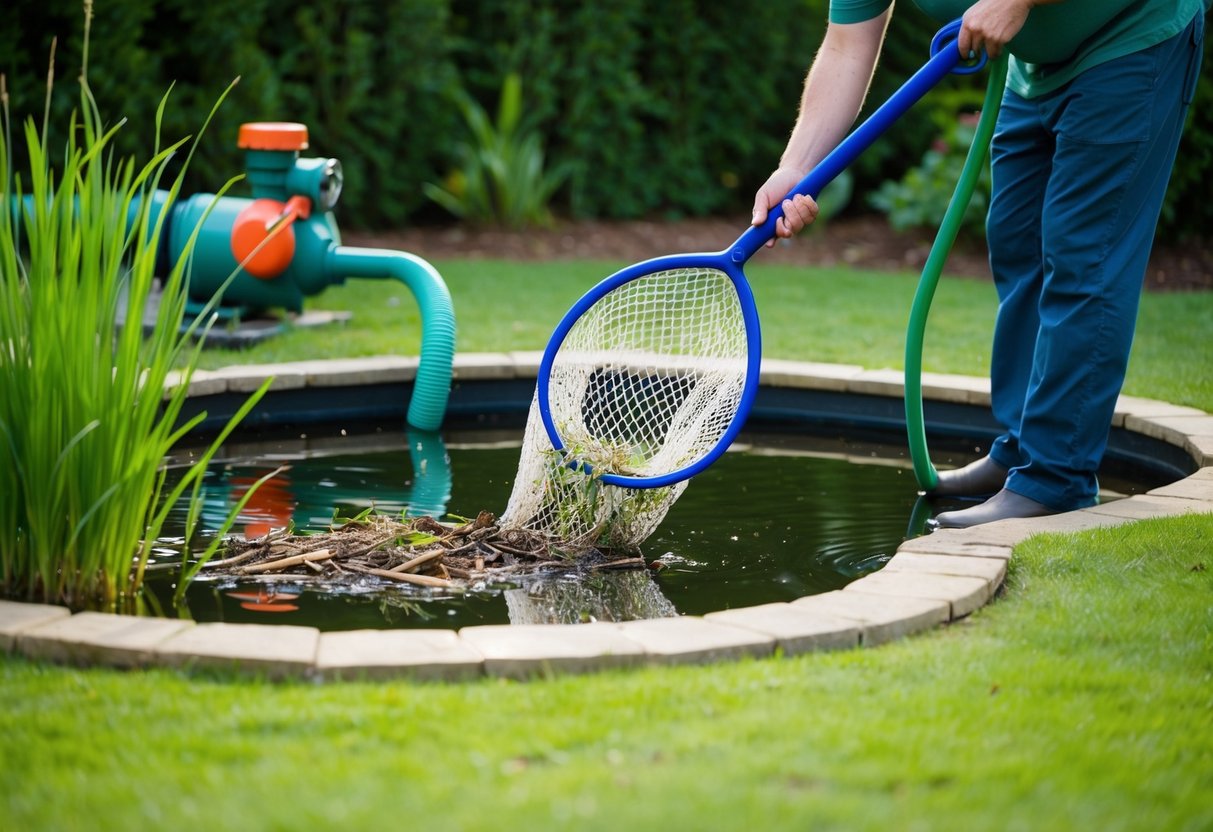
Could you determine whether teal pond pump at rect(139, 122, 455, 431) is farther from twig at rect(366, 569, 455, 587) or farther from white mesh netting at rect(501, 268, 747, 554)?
twig at rect(366, 569, 455, 587)

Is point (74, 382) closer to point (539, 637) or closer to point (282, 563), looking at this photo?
point (282, 563)

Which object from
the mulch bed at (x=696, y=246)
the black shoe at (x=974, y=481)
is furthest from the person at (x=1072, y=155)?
the mulch bed at (x=696, y=246)

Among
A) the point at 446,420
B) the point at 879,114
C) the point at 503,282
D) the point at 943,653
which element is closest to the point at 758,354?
the point at 879,114

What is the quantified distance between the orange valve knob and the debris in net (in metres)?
2.42

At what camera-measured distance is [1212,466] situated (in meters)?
4.04

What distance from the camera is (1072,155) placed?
3506 millimetres

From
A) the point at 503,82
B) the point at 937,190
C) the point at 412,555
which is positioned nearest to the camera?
the point at 412,555

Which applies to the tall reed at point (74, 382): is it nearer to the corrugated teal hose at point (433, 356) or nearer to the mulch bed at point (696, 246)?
the corrugated teal hose at point (433, 356)

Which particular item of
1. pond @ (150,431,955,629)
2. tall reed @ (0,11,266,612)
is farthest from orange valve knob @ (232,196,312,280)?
tall reed @ (0,11,266,612)

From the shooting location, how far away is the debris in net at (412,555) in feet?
10.6

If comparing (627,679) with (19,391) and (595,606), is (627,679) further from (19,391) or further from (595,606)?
(19,391)

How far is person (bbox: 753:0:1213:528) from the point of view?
3.44m

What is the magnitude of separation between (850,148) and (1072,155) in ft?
1.90

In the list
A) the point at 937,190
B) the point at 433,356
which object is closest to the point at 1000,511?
the point at 433,356
